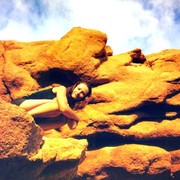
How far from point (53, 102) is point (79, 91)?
73 cm

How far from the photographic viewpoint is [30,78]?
9.81m

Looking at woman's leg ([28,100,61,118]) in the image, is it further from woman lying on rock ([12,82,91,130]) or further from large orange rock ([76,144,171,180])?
large orange rock ([76,144,171,180])

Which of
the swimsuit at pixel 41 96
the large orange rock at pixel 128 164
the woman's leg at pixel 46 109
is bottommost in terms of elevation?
the large orange rock at pixel 128 164

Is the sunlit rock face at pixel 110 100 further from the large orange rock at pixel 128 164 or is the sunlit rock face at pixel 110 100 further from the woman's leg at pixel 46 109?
the woman's leg at pixel 46 109

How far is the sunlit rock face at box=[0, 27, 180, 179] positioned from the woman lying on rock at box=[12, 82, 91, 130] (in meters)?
2.06

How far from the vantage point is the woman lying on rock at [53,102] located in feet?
22.8

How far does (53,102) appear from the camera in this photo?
23.3 ft

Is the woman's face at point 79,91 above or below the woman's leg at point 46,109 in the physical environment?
above

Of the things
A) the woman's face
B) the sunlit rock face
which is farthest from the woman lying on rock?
the sunlit rock face

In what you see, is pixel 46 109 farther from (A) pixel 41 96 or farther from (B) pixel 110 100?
(B) pixel 110 100

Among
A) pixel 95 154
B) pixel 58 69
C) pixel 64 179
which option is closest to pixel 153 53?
pixel 58 69

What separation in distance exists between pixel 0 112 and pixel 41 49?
18.1 ft

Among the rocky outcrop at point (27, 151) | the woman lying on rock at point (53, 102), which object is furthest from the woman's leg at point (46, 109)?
the rocky outcrop at point (27, 151)

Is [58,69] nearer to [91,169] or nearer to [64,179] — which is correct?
[91,169]
